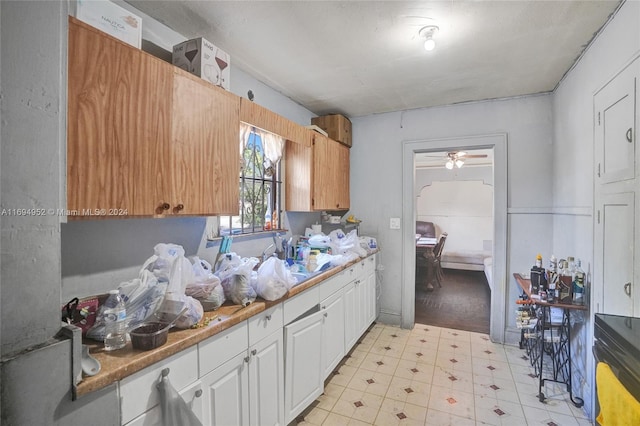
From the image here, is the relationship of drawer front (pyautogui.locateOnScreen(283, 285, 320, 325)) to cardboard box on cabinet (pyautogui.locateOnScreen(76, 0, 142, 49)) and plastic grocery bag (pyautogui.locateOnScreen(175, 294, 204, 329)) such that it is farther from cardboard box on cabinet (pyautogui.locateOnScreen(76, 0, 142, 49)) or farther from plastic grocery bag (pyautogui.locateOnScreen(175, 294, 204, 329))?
cardboard box on cabinet (pyautogui.locateOnScreen(76, 0, 142, 49))

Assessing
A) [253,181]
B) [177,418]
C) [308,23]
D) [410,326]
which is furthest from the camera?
[410,326]

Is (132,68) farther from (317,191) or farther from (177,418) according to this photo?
(317,191)

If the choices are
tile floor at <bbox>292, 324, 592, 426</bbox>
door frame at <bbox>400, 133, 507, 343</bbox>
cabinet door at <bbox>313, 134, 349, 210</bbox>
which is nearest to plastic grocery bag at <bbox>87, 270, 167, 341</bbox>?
tile floor at <bbox>292, 324, 592, 426</bbox>

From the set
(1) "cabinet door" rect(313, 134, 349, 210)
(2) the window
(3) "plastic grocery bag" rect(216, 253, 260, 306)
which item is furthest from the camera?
(1) "cabinet door" rect(313, 134, 349, 210)

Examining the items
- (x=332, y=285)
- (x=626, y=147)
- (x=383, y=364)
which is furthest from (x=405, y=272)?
(x=626, y=147)

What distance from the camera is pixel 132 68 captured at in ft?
4.28

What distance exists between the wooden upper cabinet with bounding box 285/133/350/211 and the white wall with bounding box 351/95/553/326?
0.68 m

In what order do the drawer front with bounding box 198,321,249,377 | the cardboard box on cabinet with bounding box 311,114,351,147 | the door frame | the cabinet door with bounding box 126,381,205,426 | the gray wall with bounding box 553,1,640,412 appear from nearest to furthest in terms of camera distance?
Result: the cabinet door with bounding box 126,381,205,426, the drawer front with bounding box 198,321,249,377, the gray wall with bounding box 553,1,640,412, the door frame, the cardboard box on cabinet with bounding box 311,114,351,147

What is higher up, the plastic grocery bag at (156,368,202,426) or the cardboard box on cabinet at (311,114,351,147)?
the cardboard box on cabinet at (311,114,351,147)

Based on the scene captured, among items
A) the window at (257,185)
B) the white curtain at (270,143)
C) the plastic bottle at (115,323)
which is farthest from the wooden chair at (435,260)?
the plastic bottle at (115,323)

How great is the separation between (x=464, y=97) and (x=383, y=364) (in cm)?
274

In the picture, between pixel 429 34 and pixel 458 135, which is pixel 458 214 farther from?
pixel 429 34

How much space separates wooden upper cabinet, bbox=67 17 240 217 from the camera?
1.14 meters

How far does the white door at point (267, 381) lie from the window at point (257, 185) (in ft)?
2.99
